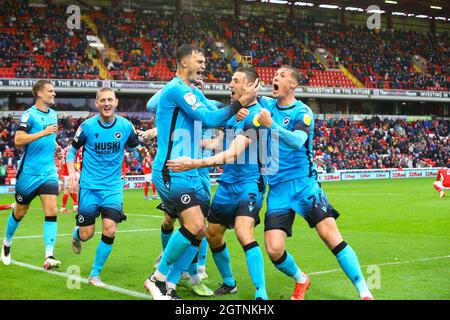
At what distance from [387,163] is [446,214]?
26.7 m

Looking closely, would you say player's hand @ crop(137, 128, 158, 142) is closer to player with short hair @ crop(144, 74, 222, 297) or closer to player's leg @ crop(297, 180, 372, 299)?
player with short hair @ crop(144, 74, 222, 297)

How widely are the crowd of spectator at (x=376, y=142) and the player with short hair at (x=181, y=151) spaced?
28713 mm

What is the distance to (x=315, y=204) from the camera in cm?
657

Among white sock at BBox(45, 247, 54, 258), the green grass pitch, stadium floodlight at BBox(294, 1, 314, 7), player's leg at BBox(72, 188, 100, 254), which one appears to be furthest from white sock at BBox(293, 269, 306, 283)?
stadium floodlight at BBox(294, 1, 314, 7)

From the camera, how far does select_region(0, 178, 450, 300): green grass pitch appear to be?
7316 millimetres

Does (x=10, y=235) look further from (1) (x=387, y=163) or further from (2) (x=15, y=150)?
(1) (x=387, y=163)

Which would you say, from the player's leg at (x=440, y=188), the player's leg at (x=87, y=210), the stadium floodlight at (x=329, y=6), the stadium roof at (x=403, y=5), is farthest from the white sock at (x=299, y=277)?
the stadium floodlight at (x=329, y=6)

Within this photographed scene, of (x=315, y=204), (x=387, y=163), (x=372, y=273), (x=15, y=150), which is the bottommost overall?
(x=387, y=163)

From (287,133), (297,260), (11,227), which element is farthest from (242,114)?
(11,227)

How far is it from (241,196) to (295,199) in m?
0.61

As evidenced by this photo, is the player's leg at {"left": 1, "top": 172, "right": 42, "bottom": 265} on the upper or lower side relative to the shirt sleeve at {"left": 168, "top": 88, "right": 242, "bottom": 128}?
lower

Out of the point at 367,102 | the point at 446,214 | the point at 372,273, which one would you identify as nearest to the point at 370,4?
the point at 367,102

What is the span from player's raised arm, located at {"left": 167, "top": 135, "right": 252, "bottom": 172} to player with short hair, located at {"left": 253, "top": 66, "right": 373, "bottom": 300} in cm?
34

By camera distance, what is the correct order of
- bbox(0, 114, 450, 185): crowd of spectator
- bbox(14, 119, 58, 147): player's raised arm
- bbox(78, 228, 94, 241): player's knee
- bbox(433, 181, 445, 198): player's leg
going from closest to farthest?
bbox(78, 228, 94, 241): player's knee, bbox(14, 119, 58, 147): player's raised arm, bbox(433, 181, 445, 198): player's leg, bbox(0, 114, 450, 185): crowd of spectator
